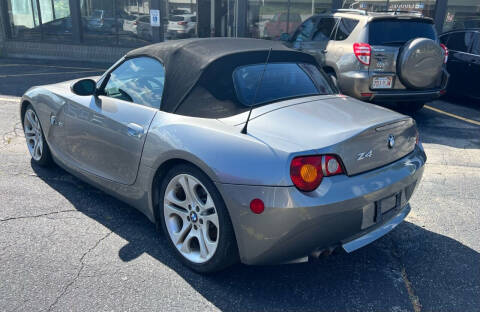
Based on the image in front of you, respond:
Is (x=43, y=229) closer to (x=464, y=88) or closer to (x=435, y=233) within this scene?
(x=435, y=233)

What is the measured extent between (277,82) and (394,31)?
425 centimetres

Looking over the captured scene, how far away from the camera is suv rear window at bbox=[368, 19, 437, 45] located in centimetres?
649

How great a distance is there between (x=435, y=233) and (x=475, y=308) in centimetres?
97

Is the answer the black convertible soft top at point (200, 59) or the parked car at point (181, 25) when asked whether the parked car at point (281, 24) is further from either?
the black convertible soft top at point (200, 59)

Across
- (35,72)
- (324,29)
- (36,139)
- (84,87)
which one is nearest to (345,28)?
(324,29)

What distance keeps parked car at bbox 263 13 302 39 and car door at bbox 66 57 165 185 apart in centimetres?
1152

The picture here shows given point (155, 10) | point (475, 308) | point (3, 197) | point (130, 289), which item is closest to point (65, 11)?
point (155, 10)

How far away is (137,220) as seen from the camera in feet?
11.8

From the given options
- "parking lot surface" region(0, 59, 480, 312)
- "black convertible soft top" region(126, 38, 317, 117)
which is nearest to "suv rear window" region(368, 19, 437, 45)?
"parking lot surface" region(0, 59, 480, 312)

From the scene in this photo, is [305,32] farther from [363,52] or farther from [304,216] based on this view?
[304,216]

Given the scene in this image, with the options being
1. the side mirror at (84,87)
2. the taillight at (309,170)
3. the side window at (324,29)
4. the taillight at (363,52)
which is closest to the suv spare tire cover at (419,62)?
the taillight at (363,52)

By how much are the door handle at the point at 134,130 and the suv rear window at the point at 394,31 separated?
4645 millimetres

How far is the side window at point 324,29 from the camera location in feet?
24.5

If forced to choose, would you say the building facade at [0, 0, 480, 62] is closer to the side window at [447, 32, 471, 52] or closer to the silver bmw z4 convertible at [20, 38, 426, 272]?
the side window at [447, 32, 471, 52]
